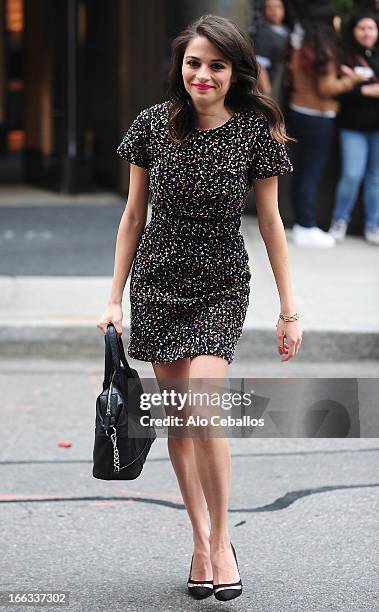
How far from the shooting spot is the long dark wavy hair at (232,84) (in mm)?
3928

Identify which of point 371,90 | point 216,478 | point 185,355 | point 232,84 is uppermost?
point 232,84

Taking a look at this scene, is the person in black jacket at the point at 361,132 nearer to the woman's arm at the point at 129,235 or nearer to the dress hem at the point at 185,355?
the woman's arm at the point at 129,235

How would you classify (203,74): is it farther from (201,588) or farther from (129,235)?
(201,588)

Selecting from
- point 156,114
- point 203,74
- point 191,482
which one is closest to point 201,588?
point 191,482

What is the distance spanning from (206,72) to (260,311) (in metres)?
4.49

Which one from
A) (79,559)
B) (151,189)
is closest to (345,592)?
(79,559)

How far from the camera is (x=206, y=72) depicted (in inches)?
154

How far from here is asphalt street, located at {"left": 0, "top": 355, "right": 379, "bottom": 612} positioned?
4.25 meters

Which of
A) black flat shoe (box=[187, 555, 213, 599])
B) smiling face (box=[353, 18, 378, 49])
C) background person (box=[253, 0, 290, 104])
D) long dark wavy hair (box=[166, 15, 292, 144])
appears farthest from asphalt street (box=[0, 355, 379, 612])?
background person (box=[253, 0, 290, 104])

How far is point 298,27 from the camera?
10.2 m

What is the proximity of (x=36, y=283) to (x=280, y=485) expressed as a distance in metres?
4.10

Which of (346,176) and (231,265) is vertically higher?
(231,265)

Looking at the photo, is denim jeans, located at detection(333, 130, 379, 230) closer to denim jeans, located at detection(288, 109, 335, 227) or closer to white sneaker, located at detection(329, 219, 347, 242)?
white sneaker, located at detection(329, 219, 347, 242)

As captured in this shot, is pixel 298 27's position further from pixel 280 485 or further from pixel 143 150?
pixel 143 150
